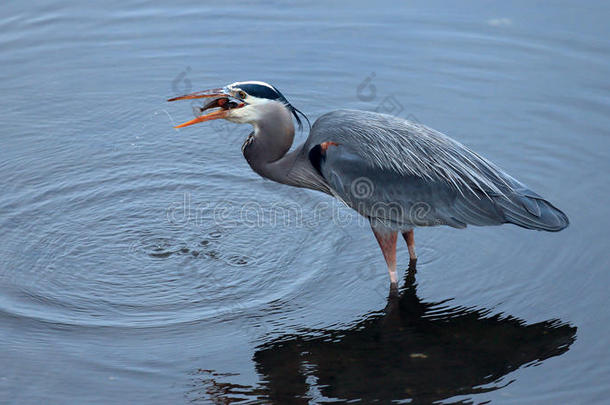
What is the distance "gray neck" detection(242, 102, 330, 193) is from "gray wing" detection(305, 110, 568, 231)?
7.7 inches

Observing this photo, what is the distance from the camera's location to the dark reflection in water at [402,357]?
6.19 metres

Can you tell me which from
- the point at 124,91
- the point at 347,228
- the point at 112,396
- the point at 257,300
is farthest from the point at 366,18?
the point at 112,396

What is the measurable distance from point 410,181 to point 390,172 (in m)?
0.19

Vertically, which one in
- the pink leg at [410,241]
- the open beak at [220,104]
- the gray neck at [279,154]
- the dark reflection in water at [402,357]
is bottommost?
the dark reflection in water at [402,357]

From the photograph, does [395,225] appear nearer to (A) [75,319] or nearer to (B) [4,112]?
(A) [75,319]

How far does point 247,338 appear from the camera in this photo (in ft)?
22.0

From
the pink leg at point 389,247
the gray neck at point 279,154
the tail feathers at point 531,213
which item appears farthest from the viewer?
the gray neck at point 279,154

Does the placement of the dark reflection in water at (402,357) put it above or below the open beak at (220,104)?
below

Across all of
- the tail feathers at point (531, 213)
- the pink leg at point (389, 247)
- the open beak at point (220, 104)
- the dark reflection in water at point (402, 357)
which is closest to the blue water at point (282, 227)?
the dark reflection in water at point (402, 357)

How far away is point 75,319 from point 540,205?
3910 mm

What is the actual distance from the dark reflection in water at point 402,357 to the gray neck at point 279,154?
4.61 feet

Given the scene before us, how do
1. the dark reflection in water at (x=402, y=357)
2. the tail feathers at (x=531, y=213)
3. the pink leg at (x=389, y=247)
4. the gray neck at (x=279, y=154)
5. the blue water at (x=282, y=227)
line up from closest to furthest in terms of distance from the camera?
the dark reflection in water at (x=402, y=357)
the blue water at (x=282, y=227)
the tail feathers at (x=531, y=213)
the pink leg at (x=389, y=247)
the gray neck at (x=279, y=154)

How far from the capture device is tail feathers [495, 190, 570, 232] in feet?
23.8

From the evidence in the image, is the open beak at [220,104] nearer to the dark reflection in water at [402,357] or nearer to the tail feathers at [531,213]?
the dark reflection in water at [402,357]
